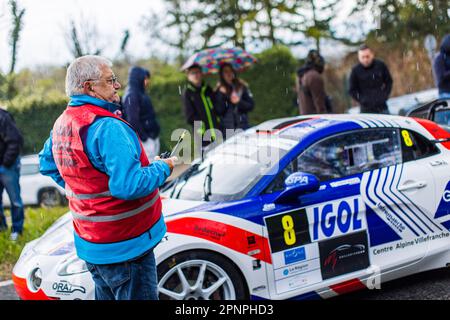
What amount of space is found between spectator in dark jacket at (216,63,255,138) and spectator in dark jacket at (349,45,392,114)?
5.14 ft

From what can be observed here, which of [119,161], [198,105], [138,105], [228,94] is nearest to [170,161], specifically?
[119,161]

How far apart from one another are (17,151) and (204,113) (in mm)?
2405

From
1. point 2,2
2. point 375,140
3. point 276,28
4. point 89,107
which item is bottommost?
point 375,140

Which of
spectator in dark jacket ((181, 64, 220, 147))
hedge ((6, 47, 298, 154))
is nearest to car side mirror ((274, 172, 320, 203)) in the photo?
spectator in dark jacket ((181, 64, 220, 147))

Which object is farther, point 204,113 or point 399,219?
point 204,113

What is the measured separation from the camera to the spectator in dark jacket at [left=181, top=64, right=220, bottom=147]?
7.79 m

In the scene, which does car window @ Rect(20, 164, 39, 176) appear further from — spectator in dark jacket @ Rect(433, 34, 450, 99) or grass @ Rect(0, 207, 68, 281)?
spectator in dark jacket @ Rect(433, 34, 450, 99)

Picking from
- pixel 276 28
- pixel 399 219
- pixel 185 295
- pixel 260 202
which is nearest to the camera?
pixel 185 295

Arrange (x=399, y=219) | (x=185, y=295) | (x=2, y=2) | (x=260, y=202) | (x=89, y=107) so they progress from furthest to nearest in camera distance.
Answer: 1. (x=2, y=2)
2. (x=399, y=219)
3. (x=260, y=202)
4. (x=185, y=295)
5. (x=89, y=107)

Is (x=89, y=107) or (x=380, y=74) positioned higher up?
(x=380, y=74)

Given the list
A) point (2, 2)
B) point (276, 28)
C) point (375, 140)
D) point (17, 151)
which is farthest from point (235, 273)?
point (276, 28)

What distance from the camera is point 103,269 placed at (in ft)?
9.52

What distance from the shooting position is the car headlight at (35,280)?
3.88 m

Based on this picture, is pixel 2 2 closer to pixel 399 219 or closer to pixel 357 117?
pixel 357 117
